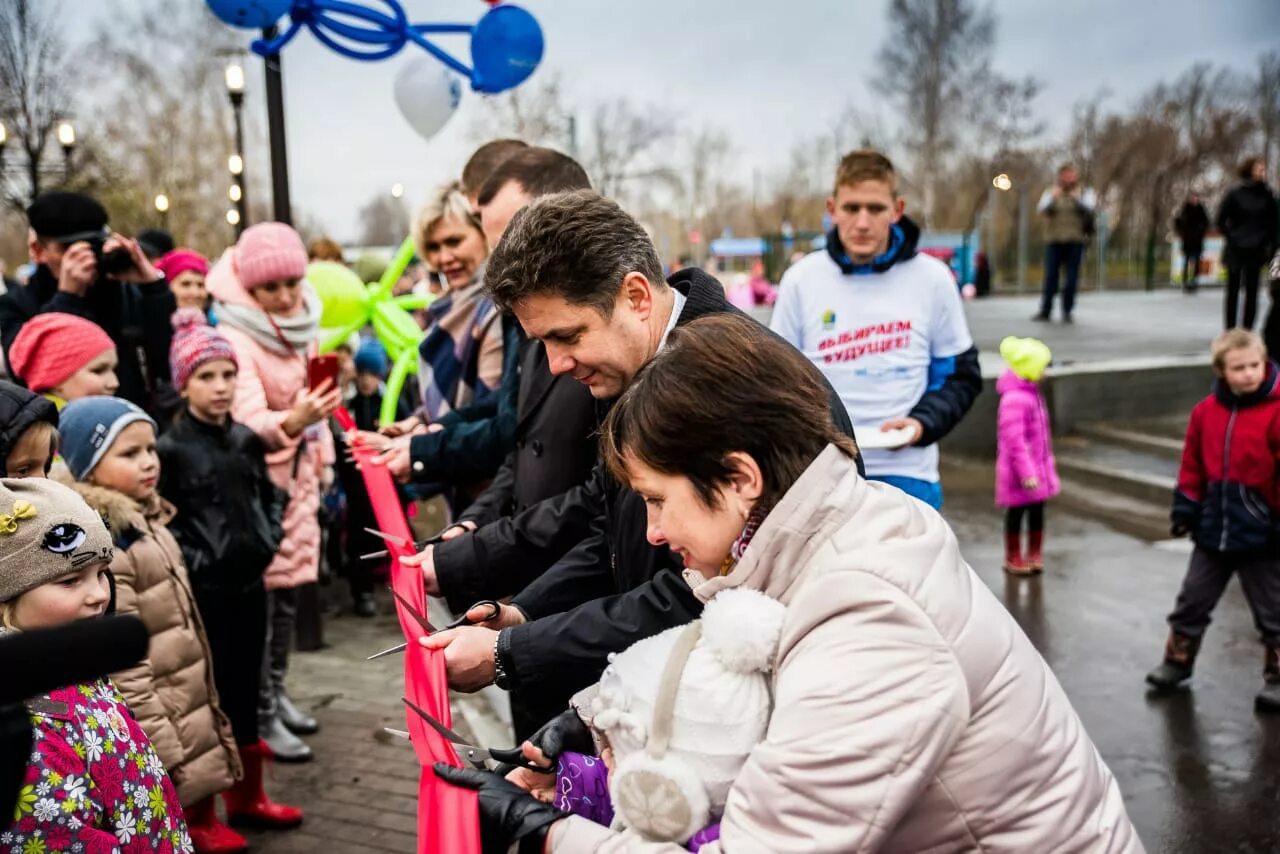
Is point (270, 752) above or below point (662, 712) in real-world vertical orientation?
below

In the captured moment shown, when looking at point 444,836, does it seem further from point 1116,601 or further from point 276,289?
point 1116,601

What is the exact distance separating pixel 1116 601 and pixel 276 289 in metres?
5.16

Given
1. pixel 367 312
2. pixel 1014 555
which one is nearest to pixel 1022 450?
pixel 1014 555

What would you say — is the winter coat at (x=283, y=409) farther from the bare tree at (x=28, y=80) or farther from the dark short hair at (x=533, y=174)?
the bare tree at (x=28, y=80)

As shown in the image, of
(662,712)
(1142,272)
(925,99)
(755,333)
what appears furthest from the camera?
(925,99)

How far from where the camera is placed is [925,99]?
176ft

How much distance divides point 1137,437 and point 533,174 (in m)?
8.90

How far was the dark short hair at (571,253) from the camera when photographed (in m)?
2.47

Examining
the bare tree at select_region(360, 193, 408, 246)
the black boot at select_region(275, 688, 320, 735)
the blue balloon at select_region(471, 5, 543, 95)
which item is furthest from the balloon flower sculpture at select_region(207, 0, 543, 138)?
the bare tree at select_region(360, 193, 408, 246)

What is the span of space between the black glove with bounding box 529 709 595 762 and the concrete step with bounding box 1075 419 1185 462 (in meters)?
9.34

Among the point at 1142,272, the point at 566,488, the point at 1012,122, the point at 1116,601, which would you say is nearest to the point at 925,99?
the point at 1012,122

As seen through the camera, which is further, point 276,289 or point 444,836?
point 276,289

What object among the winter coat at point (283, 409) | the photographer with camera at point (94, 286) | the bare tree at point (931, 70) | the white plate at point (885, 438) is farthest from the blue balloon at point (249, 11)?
the bare tree at point (931, 70)

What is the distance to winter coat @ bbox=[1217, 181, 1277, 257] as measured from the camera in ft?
43.1
